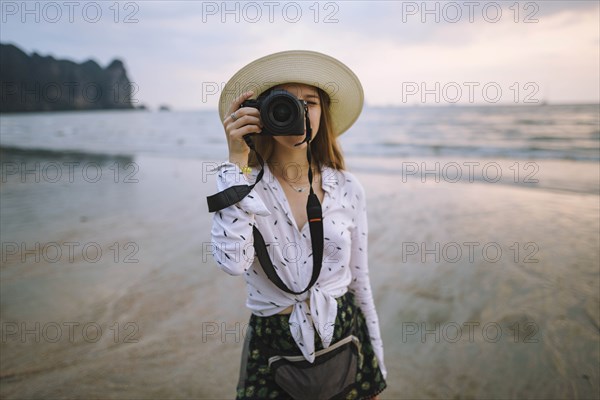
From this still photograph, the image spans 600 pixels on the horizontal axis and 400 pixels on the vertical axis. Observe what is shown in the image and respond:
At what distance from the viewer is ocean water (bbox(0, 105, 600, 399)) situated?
2.02 meters

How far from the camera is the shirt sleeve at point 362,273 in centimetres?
135

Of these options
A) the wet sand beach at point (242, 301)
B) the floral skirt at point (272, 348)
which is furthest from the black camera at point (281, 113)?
the wet sand beach at point (242, 301)

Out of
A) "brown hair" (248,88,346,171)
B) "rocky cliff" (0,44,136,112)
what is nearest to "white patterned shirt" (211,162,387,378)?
"brown hair" (248,88,346,171)

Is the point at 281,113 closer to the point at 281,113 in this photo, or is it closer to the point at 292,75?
the point at 281,113

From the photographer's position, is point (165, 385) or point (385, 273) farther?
point (385, 273)

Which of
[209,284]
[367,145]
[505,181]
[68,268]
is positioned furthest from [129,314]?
[367,145]

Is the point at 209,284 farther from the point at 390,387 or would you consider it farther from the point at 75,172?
the point at 75,172

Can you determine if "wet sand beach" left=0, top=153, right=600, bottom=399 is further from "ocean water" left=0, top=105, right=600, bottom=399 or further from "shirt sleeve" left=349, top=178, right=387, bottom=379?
"shirt sleeve" left=349, top=178, right=387, bottom=379

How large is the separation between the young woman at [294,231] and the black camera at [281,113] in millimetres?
33

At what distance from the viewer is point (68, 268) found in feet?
10.1

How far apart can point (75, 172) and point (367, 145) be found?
8.59m

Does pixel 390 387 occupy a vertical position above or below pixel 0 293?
below

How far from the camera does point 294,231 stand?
3.90 ft

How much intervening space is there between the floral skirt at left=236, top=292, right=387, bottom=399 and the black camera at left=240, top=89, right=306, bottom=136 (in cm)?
61
